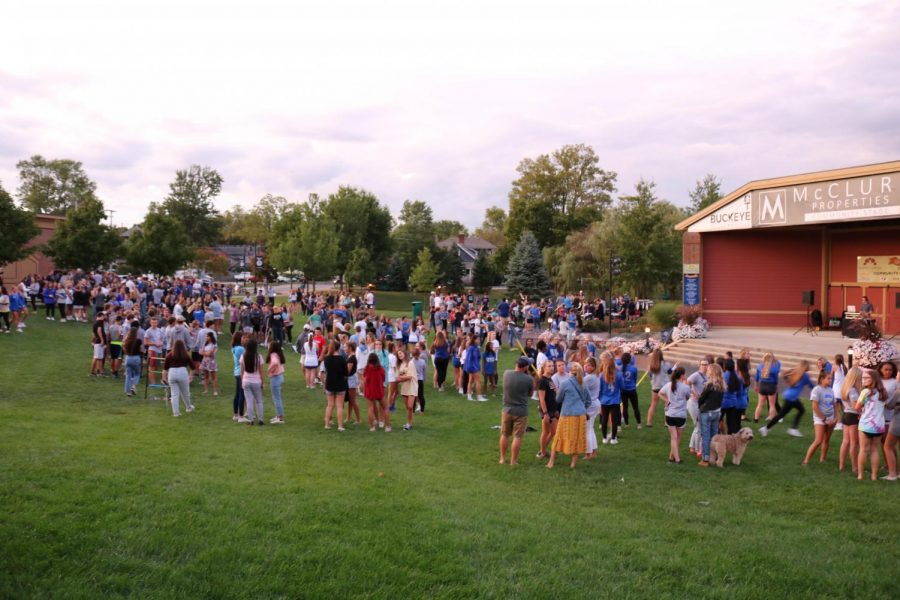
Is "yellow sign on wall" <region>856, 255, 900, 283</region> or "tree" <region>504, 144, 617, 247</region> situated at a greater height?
"tree" <region>504, 144, 617, 247</region>

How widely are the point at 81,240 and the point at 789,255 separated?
33.0 metres

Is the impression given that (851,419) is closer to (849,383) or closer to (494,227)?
(849,383)

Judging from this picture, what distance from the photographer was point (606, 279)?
43.8 metres

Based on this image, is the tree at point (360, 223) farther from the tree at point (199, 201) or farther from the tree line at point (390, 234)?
the tree at point (199, 201)

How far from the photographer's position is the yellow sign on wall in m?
25.1

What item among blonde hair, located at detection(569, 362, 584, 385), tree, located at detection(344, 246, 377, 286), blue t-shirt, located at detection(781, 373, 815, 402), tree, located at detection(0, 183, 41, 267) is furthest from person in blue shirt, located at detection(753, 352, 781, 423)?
tree, located at detection(344, 246, 377, 286)

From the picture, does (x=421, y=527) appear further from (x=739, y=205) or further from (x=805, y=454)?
(x=739, y=205)

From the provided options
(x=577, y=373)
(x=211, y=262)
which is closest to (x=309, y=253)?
(x=211, y=262)

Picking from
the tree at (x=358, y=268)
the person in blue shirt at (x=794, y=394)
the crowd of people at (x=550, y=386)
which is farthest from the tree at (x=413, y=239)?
the person in blue shirt at (x=794, y=394)

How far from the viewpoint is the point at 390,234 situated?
219 feet

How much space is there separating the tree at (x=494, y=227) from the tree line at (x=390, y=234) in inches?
16.4

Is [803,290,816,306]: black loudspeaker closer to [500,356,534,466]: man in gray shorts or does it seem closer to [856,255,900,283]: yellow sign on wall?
[856,255,900,283]: yellow sign on wall

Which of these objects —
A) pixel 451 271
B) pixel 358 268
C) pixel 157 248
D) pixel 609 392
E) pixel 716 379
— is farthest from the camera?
pixel 451 271

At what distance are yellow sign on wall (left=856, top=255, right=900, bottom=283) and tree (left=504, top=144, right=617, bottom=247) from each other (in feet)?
126
